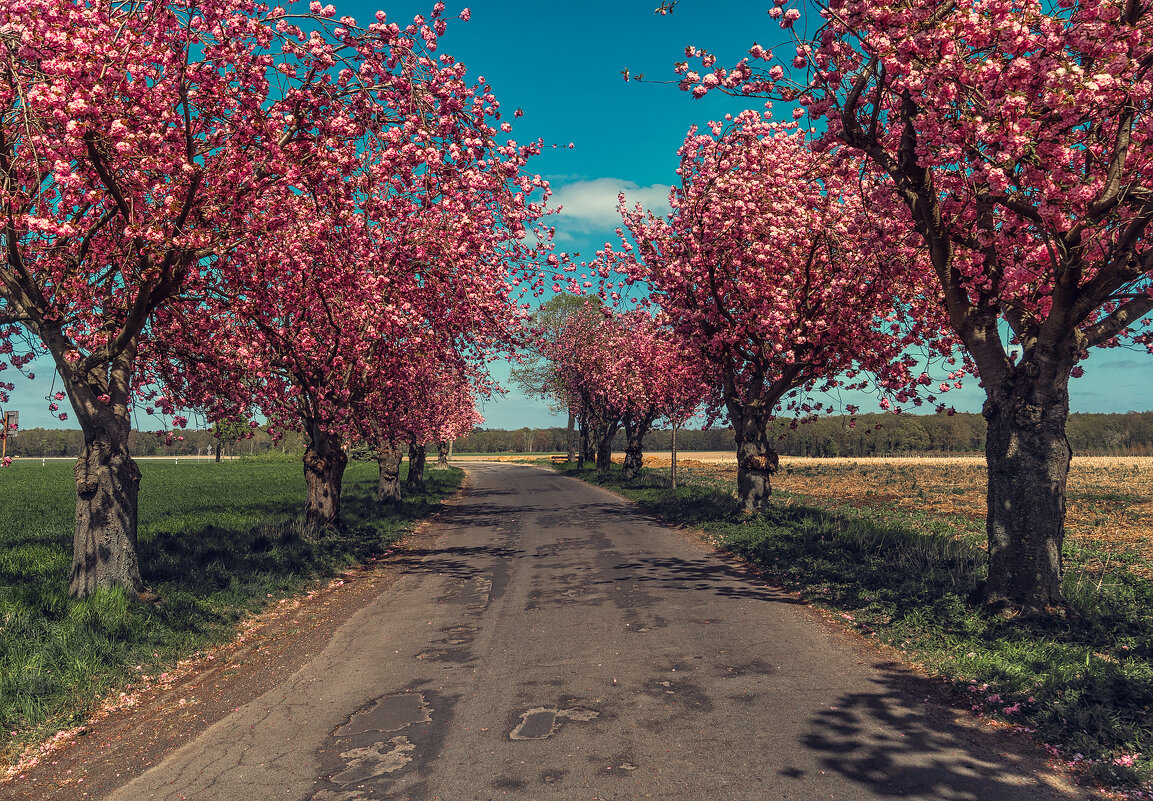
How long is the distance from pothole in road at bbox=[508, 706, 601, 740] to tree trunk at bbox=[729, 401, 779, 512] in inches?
500

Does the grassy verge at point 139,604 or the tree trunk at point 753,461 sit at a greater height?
the tree trunk at point 753,461

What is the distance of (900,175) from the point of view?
8.29m

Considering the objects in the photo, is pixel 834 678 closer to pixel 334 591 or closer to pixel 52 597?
pixel 334 591

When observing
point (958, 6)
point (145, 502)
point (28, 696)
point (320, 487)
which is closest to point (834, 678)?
point (958, 6)

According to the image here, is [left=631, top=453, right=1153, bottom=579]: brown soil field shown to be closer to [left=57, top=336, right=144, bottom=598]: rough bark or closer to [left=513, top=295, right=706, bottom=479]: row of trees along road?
[left=513, top=295, right=706, bottom=479]: row of trees along road

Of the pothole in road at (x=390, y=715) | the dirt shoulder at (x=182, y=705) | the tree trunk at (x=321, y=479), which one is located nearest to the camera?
the dirt shoulder at (x=182, y=705)

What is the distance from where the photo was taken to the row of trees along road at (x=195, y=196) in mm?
7195

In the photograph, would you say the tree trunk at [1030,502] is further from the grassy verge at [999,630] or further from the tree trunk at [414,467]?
the tree trunk at [414,467]

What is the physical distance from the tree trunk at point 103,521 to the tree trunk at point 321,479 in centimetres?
663

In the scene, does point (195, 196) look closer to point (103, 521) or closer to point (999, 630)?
point (103, 521)

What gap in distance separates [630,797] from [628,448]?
33.0 meters

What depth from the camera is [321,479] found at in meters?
16.2

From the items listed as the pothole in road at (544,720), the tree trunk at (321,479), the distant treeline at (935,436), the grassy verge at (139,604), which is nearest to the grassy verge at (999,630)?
the pothole in road at (544,720)

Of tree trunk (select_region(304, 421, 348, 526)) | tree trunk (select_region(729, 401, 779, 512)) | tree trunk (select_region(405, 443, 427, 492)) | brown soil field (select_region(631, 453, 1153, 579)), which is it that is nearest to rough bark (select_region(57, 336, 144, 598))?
tree trunk (select_region(304, 421, 348, 526))
